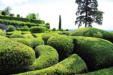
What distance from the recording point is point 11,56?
395 centimetres

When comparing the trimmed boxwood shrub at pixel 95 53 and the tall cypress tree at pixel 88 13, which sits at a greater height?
the tall cypress tree at pixel 88 13

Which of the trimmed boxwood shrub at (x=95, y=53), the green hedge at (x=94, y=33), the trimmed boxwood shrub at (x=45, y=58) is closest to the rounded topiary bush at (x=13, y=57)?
Answer: the trimmed boxwood shrub at (x=45, y=58)

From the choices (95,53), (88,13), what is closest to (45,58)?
(95,53)

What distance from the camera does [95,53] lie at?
19.9ft

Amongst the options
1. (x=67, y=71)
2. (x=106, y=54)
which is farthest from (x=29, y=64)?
(x=106, y=54)

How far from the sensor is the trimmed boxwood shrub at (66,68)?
4.42 m

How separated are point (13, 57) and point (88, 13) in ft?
115

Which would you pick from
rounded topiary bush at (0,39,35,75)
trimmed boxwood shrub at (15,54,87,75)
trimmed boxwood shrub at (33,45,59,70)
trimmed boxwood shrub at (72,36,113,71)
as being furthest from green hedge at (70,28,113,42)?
rounded topiary bush at (0,39,35,75)

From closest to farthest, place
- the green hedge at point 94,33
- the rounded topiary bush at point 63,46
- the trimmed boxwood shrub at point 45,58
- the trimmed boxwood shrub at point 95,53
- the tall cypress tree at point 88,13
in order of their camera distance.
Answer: the trimmed boxwood shrub at point 45,58 → the trimmed boxwood shrub at point 95,53 → the rounded topiary bush at point 63,46 → the green hedge at point 94,33 → the tall cypress tree at point 88,13

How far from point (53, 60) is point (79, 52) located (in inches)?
72.3

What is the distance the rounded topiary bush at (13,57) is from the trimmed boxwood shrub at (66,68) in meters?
0.46

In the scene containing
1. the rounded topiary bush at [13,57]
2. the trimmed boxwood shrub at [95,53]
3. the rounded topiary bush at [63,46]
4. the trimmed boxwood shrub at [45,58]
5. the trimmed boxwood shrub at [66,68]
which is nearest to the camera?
the rounded topiary bush at [13,57]

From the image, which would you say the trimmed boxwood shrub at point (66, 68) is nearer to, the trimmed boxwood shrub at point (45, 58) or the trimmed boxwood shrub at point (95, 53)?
the trimmed boxwood shrub at point (45, 58)

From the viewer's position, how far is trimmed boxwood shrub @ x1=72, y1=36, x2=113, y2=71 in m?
5.99
